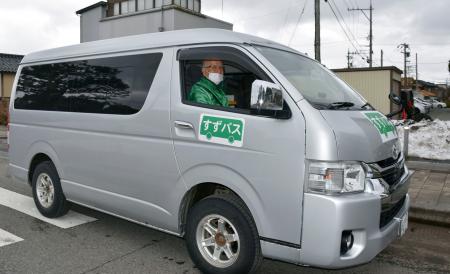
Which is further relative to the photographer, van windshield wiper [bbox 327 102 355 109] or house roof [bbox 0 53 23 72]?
house roof [bbox 0 53 23 72]

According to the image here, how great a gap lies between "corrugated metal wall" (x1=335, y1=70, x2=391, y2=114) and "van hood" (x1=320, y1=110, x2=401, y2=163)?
1733cm

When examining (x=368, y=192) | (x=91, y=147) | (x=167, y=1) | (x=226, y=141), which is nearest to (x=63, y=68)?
(x=91, y=147)

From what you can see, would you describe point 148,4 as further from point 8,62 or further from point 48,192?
point 48,192

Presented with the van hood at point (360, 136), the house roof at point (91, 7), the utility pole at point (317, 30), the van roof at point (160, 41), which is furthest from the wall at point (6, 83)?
the van hood at point (360, 136)

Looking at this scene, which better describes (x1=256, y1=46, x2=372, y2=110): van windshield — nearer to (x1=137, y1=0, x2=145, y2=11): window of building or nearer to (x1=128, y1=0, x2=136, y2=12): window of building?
(x1=137, y1=0, x2=145, y2=11): window of building

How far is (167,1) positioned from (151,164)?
23085 mm

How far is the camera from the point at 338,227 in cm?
303

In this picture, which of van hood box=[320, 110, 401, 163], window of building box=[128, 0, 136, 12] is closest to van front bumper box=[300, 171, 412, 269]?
van hood box=[320, 110, 401, 163]

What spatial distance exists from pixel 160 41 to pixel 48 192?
2.71 metres

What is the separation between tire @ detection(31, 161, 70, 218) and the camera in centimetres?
539

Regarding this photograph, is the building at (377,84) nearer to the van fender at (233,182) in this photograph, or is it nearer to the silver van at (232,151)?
the silver van at (232,151)

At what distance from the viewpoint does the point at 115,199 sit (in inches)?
177

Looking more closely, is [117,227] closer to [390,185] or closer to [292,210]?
[292,210]

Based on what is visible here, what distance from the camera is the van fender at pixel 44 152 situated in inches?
207
